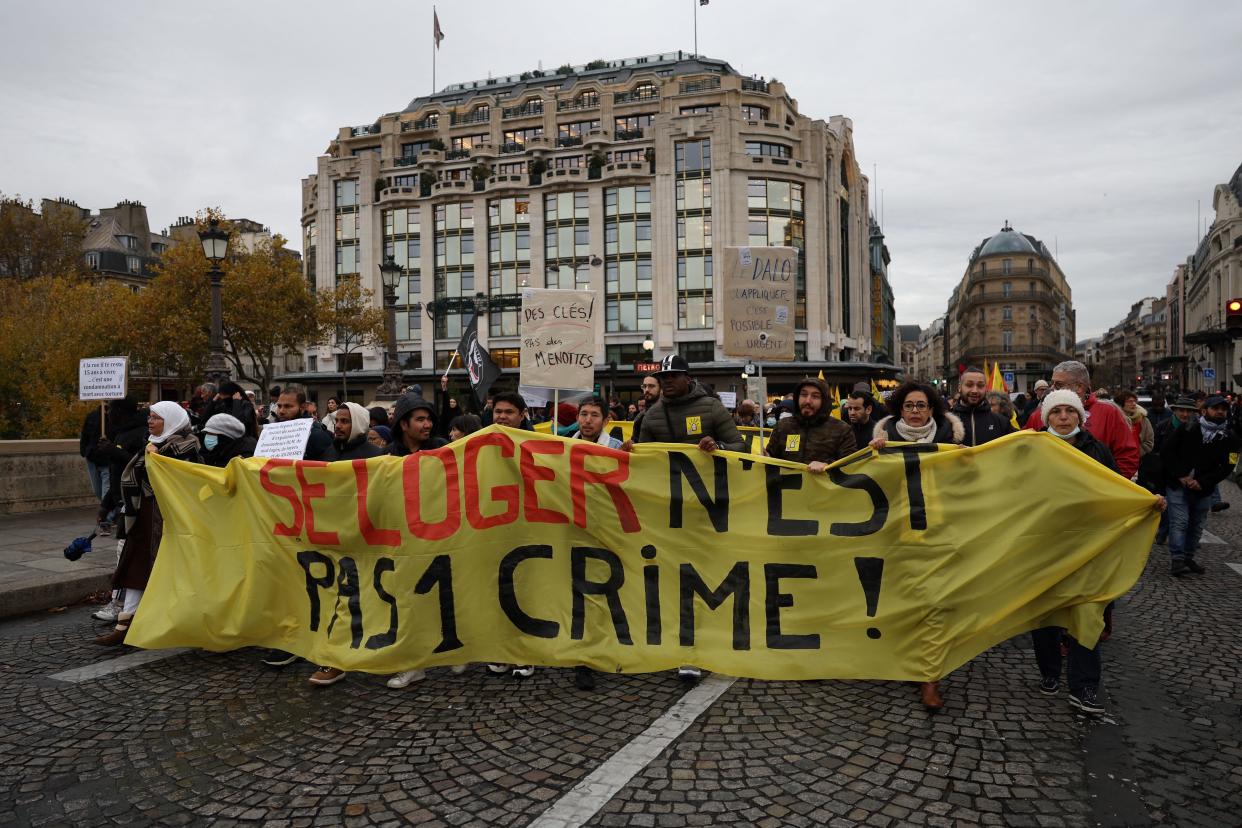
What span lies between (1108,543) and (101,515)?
8.62 m

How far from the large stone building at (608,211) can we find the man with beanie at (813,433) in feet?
159

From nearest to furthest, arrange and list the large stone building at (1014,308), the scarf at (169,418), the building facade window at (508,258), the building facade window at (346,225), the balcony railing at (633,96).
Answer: the scarf at (169,418) → the building facade window at (508,258) → the balcony railing at (633,96) → the building facade window at (346,225) → the large stone building at (1014,308)

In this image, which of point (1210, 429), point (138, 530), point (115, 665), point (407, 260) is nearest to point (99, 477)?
point (138, 530)

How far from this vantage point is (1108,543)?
14.0 ft

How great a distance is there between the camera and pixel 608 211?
193 feet

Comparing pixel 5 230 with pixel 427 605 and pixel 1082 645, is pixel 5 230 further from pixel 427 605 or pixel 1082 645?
pixel 1082 645

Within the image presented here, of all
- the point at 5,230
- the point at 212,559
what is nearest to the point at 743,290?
the point at 212,559

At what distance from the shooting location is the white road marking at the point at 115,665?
5039 mm

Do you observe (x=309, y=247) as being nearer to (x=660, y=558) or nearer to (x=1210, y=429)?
(x=1210, y=429)

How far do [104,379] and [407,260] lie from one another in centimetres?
5709

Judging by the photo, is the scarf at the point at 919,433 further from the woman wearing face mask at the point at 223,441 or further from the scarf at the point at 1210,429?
the woman wearing face mask at the point at 223,441

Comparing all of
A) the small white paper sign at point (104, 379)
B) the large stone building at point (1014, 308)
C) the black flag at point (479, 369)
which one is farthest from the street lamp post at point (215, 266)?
the large stone building at point (1014, 308)

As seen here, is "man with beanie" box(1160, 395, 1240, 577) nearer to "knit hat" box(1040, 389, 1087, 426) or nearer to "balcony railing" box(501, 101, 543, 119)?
"knit hat" box(1040, 389, 1087, 426)

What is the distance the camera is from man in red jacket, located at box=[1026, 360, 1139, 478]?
634 cm
